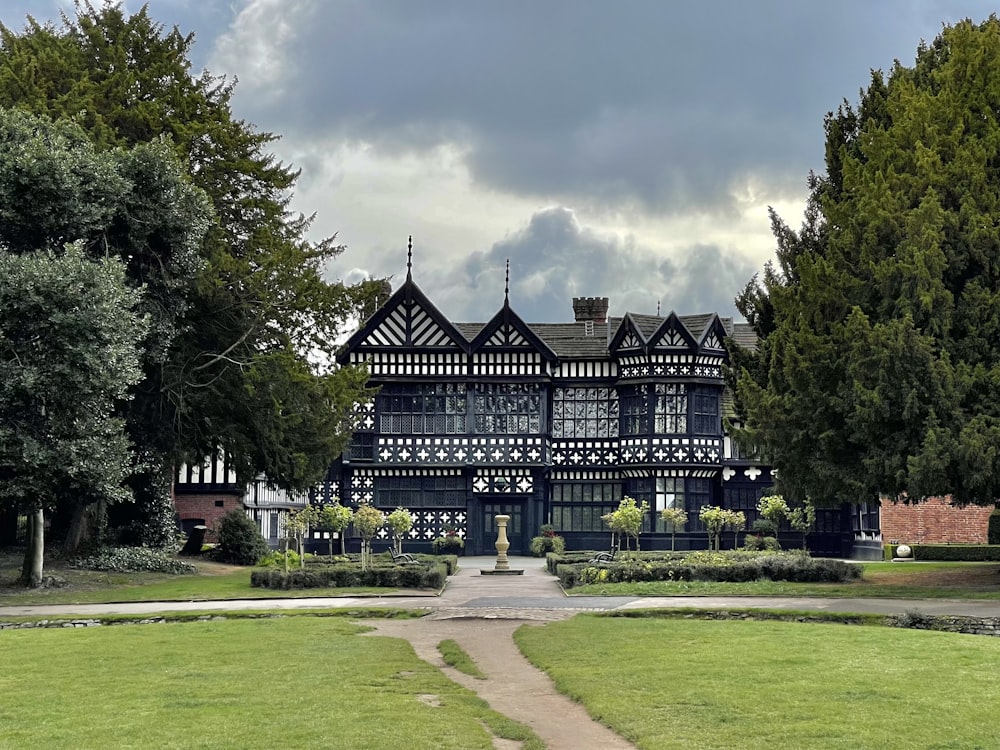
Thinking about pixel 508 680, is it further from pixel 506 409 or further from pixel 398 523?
pixel 506 409

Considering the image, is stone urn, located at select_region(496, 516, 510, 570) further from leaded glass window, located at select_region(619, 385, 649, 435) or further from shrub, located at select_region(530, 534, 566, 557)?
leaded glass window, located at select_region(619, 385, 649, 435)

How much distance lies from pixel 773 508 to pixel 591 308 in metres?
15.7

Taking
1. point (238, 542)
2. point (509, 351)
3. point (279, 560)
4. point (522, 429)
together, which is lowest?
point (279, 560)

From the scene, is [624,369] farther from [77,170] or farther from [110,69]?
[77,170]

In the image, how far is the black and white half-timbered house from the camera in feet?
171

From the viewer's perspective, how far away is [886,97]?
107ft

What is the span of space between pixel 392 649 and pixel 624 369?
36.3m

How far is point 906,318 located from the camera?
26469mm

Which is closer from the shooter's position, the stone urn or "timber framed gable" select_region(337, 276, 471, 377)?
the stone urn

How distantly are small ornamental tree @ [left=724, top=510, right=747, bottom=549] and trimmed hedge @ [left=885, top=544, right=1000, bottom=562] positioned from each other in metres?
6.83

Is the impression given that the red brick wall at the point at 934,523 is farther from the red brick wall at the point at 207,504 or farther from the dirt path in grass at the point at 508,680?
the dirt path in grass at the point at 508,680

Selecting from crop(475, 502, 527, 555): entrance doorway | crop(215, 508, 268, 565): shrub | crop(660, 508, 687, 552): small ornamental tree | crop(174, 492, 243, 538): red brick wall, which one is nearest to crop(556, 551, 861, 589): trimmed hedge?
crop(215, 508, 268, 565): shrub

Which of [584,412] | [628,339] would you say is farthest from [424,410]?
[628,339]

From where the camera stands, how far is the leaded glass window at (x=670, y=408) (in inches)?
2047
